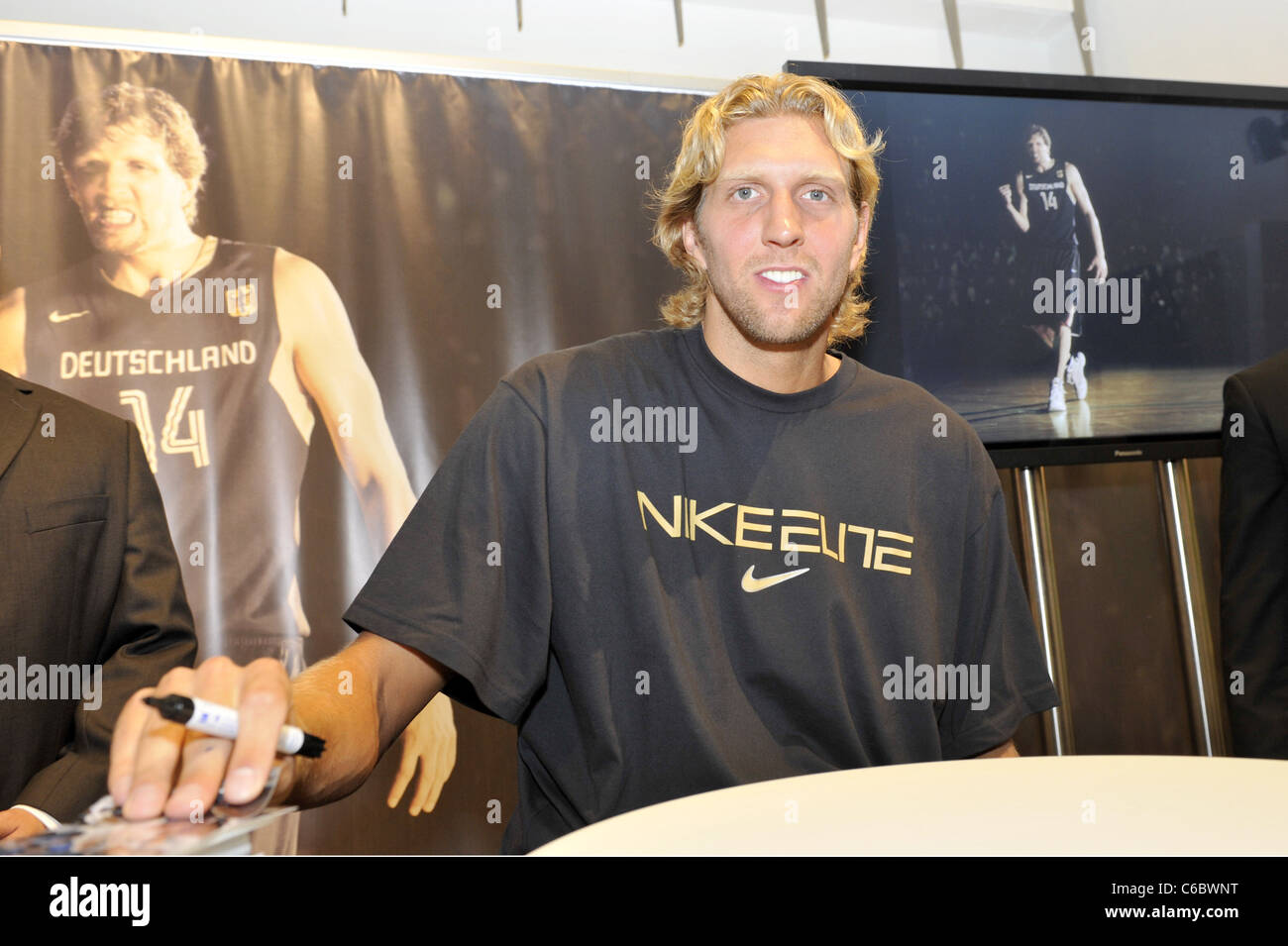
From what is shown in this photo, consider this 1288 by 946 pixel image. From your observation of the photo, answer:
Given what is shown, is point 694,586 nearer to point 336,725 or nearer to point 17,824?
point 336,725

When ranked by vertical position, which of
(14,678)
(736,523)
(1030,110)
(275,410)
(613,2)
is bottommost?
(14,678)

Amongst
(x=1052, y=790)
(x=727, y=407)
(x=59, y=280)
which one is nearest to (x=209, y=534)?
(x=59, y=280)

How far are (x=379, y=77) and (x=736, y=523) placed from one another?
214cm

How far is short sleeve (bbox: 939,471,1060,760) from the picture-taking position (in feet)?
4.29

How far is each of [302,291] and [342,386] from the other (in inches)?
11.0

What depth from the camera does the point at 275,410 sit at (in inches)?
104

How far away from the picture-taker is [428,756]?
2684 mm

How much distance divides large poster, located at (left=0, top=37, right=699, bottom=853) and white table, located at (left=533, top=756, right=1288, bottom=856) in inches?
84.6

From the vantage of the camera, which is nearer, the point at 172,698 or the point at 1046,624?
the point at 172,698

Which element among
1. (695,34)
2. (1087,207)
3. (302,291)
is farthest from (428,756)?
(695,34)

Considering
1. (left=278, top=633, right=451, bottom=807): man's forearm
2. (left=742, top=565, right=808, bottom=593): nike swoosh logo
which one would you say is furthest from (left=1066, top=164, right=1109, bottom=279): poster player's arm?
(left=278, top=633, right=451, bottom=807): man's forearm

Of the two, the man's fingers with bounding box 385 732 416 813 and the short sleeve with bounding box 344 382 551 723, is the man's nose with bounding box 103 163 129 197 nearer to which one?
the man's fingers with bounding box 385 732 416 813
